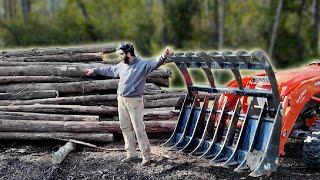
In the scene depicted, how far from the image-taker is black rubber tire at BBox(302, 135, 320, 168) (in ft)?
26.9

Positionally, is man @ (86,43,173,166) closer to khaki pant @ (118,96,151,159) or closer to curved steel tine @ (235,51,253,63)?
khaki pant @ (118,96,151,159)

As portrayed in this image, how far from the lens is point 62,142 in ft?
33.6

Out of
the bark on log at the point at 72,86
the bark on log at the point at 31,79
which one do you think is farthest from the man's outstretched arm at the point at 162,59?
the bark on log at the point at 31,79

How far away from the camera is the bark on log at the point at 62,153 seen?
9086 mm

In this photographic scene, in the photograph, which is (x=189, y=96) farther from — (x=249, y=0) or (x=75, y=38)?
(x=249, y=0)

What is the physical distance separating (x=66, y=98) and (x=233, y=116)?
351 cm

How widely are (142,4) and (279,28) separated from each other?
15807mm

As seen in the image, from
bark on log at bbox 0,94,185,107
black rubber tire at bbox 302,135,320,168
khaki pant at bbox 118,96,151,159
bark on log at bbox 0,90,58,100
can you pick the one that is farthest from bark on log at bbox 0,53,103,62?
black rubber tire at bbox 302,135,320,168

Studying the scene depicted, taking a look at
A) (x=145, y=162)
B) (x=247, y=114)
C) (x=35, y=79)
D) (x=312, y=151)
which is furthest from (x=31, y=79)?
(x=312, y=151)

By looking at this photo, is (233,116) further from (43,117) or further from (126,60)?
(43,117)

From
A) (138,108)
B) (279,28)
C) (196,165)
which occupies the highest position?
(279,28)

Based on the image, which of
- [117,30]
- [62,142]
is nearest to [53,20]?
[117,30]

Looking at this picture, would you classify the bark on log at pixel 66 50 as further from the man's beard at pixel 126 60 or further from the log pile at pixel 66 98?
the man's beard at pixel 126 60

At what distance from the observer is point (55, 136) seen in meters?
10.1
